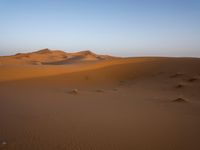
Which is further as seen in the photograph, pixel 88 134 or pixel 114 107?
pixel 114 107

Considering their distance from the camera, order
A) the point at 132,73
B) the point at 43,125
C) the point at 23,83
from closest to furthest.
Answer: the point at 43,125 < the point at 23,83 < the point at 132,73

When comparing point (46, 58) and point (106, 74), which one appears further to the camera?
point (46, 58)

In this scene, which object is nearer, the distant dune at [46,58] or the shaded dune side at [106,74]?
the shaded dune side at [106,74]

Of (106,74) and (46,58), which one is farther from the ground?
(46,58)

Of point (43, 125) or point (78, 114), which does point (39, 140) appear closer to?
point (43, 125)

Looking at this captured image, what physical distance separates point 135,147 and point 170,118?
5.78 feet

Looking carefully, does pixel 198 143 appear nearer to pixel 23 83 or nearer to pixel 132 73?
pixel 23 83

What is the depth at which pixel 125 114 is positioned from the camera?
4.69 m

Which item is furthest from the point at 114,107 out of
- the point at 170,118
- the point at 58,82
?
the point at 58,82

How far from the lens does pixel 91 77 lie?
41.9ft

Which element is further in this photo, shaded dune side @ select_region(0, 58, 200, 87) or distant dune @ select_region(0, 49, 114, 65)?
distant dune @ select_region(0, 49, 114, 65)

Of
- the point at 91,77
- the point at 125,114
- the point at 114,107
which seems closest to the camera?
the point at 125,114

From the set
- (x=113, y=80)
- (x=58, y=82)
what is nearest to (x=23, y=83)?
(x=58, y=82)

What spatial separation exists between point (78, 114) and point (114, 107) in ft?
4.00
